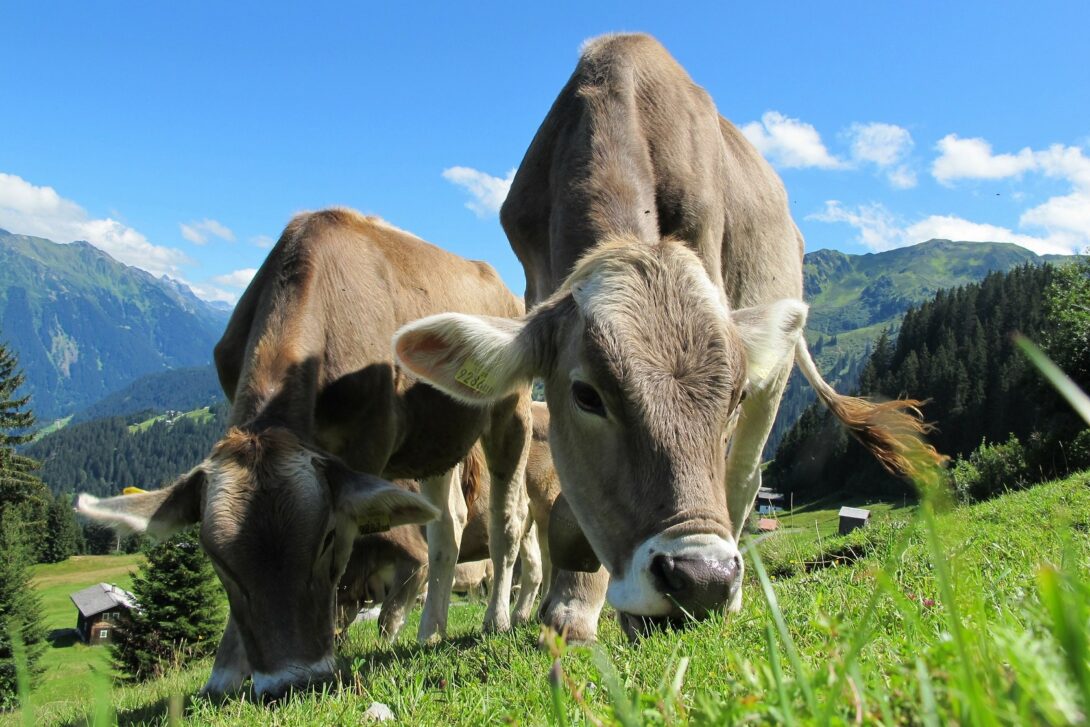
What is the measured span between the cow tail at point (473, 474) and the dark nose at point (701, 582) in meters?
8.62

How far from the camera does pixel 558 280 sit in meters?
5.65

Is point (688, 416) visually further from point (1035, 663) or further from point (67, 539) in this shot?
point (67, 539)

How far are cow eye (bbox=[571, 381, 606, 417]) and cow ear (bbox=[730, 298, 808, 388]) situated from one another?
904 millimetres

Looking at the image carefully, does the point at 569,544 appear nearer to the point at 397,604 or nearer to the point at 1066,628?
the point at 1066,628

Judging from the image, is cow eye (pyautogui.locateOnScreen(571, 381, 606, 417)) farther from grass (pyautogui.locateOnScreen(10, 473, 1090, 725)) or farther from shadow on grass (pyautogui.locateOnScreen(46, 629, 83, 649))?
shadow on grass (pyautogui.locateOnScreen(46, 629, 83, 649))

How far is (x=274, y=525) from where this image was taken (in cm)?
470

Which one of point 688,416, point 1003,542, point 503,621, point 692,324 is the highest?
point 692,324

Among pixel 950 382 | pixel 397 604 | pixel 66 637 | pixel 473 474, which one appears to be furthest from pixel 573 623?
pixel 66 637

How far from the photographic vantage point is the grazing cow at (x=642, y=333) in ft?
12.3

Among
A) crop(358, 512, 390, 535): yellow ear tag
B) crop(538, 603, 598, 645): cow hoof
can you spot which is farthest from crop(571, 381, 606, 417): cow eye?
crop(358, 512, 390, 535): yellow ear tag

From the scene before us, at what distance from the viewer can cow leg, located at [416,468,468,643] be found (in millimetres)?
8031

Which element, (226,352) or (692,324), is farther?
(226,352)

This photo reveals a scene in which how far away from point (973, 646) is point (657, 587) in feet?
7.04

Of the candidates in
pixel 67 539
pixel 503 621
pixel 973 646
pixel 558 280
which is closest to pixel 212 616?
pixel 503 621
